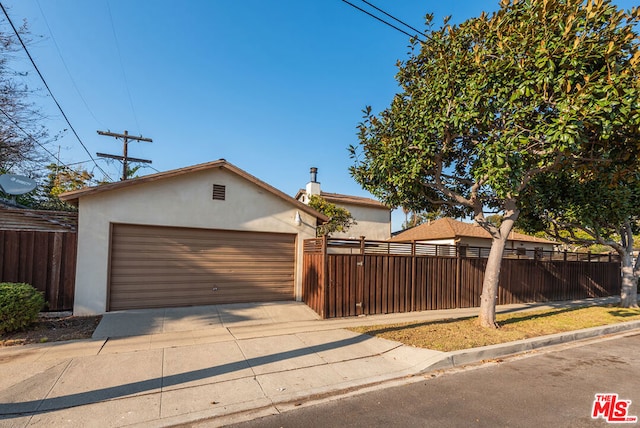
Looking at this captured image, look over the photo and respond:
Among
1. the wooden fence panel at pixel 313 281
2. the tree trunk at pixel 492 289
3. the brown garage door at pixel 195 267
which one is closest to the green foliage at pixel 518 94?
the tree trunk at pixel 492 289

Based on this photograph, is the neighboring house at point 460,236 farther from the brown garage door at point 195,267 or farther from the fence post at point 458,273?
the brown garage door at point 195,267

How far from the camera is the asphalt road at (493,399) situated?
357 centimetres

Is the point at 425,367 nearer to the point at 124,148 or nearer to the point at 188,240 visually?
the point at 188,240

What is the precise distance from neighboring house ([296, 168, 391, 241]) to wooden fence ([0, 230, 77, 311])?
14.4 meters

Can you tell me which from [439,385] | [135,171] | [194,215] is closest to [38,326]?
[194,215]

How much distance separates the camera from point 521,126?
251 inches

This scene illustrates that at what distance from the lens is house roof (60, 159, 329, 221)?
7.41 m

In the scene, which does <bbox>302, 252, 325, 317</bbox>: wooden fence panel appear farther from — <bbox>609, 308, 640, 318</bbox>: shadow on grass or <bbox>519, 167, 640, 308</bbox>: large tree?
<bbox>609, 308, 640, 318</bbox>: shadow on grass

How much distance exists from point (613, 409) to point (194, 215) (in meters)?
8.72

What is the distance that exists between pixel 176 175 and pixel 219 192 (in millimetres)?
1188

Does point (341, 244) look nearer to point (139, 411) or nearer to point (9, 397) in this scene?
point (139, 411)

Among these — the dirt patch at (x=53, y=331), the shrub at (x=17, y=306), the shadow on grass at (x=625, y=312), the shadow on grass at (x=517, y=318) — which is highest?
the shrub at (x=17, y=306)

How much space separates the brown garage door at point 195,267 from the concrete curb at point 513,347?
17.1ft

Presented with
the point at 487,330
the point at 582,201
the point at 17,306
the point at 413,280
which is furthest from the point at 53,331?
the point at 582,201
